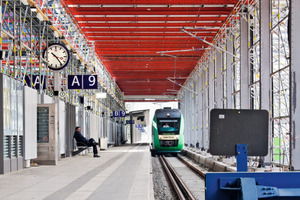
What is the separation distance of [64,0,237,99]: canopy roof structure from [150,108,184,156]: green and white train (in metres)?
4.51

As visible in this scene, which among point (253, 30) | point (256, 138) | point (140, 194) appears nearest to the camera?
point (256, 138)

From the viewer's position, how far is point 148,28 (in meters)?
30.2

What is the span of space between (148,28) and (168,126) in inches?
239

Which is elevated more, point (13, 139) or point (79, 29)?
point (79, 29)

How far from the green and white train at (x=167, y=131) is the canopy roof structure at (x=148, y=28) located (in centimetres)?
451

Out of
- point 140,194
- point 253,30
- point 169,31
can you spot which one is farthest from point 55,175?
point 169,31

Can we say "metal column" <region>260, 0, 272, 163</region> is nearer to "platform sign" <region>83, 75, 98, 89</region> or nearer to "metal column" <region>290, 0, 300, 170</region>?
"metal column" <region>290, 0, 300, 170</region>

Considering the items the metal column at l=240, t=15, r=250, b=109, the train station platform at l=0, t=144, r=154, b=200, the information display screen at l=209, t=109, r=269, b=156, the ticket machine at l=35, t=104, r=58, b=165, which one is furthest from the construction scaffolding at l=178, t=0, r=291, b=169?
the information display screen at l=209, t=109, r=269, b=156

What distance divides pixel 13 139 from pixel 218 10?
14.8 metres

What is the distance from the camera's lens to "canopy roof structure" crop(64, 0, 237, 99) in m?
24.9

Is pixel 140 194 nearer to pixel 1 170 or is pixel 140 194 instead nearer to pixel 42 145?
pixel 1 170

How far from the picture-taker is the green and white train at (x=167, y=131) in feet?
99.6

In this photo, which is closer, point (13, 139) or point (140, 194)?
point (140, 194)

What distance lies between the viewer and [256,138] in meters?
6.56
